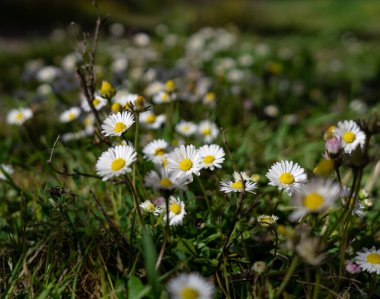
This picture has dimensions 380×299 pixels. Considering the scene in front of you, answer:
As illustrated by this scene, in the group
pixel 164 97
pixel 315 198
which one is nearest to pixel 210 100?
pixel 164 97

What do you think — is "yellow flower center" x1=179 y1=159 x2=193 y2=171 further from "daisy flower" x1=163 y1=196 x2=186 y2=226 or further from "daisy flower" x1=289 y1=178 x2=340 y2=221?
"daisy flower" x1=289 y1=178 x2=340 y2=221

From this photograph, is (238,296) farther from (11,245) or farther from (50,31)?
(50,31)

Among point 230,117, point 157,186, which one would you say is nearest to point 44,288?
point 157,186

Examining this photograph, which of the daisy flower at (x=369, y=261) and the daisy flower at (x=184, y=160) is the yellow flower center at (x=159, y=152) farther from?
the daisy flower at (x=369, y=261)

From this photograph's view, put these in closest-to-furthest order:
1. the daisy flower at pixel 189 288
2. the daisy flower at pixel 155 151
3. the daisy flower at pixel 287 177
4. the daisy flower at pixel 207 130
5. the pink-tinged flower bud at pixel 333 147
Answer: the daisy flower at pixel 189 288, the pink-tinged flower bud at pixel 333 147, the daisy flower at pixel 287 177, the daisy flower at pixel 155 151, the daisy flower at pixel 207 130

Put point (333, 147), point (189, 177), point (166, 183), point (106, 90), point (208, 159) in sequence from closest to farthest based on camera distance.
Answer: point (166, 183) < point (333, 147) < point (189, 177) < point (208, 159) < point (106, 90)

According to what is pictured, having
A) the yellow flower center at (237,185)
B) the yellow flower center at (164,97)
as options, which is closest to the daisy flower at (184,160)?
the yellow flower center at (237,185)

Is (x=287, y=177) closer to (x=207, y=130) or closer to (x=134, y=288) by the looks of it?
(x=134, y=288)
